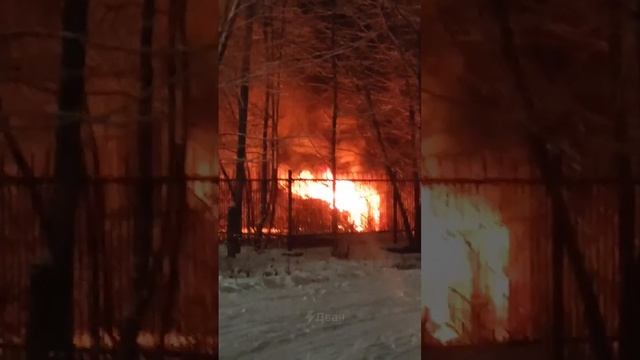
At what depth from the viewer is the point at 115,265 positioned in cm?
293

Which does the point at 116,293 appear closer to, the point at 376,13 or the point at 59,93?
the point at 59,93

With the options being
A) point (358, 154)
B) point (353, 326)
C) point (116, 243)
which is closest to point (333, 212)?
point (358, 154)

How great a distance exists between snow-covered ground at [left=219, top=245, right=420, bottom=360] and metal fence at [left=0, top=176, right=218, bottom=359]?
0.37 ft

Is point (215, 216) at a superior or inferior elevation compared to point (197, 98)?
inferior

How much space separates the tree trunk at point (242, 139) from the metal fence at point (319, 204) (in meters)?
0.02

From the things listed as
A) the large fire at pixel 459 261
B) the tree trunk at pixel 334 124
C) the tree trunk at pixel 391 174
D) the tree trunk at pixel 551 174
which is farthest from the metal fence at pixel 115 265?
the tree trunk at pixel 551 174

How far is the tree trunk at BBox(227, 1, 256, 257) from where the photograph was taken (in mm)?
2844

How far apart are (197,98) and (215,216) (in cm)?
55

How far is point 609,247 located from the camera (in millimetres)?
2877

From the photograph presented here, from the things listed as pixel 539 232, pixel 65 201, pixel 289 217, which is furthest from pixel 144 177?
pixel 539 232

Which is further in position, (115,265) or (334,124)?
(115,265)

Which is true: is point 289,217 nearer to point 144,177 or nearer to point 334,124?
point 334,124

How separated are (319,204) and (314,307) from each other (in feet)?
1.56

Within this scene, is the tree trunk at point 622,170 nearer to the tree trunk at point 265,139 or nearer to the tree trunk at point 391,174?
the tree trunk at point 391,174
